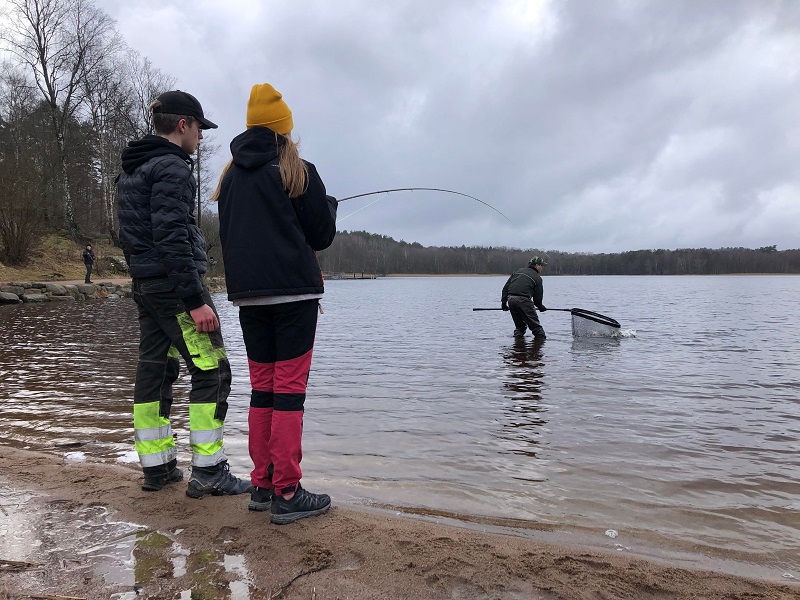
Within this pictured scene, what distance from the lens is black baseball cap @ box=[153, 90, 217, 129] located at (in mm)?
3410

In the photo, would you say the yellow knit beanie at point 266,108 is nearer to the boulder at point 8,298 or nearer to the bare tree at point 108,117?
the boulder at point 8,298

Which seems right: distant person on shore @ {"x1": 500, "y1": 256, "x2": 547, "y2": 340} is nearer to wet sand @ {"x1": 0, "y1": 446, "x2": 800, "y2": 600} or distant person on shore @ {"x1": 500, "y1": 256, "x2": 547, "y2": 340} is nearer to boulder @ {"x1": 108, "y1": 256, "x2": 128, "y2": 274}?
wet sand @ {"x1": 0, "y1": 446, "x2": 800, "y2": 600}

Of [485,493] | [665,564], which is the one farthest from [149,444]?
[665,564]

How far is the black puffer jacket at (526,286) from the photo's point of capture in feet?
44.4

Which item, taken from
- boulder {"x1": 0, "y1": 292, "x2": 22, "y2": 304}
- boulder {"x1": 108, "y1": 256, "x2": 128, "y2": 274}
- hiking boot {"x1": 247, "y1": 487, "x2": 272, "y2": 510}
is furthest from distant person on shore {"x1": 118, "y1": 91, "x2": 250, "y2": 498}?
boulder {"x1": 108, "y1": 256, "x2": 128, "y2": 274}

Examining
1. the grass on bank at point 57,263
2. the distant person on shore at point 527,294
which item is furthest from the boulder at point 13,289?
the distant person on shore at point 527,294

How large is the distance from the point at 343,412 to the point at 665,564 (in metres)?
4.18

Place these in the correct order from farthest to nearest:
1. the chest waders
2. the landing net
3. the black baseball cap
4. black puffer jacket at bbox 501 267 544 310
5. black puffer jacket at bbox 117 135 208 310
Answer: the landing net
black puffer jacket at bbox 501 267 544 310
the black baseball cap
the chest waders
black puffer jacket at bbox 117 135 208 310

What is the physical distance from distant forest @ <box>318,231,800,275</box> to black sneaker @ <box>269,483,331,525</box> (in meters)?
125

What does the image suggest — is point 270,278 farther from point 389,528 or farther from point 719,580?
point 719,580

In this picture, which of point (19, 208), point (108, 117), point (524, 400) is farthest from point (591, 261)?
point (524, 400)

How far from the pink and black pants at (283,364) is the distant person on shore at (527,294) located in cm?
1096

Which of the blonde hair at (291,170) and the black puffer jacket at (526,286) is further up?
the blonde hair at (291,170)

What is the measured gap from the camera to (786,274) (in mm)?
150875
